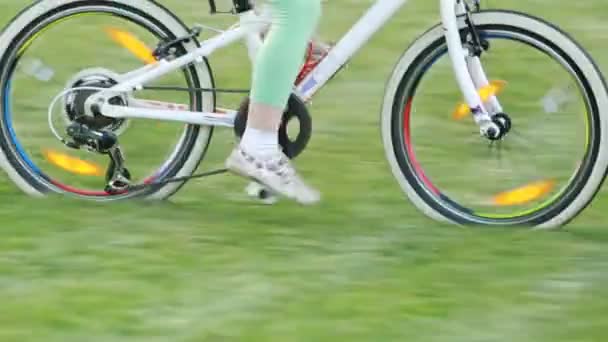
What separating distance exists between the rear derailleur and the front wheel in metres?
1.16

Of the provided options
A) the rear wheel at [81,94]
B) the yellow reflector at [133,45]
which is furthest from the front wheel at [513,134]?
the yellow reflector at [133,45]

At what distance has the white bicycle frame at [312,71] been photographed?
5770mm

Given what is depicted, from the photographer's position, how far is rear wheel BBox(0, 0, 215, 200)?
6.13 meters

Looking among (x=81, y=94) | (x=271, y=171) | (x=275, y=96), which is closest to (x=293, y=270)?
(x=271, y=171)

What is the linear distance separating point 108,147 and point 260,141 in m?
0.72

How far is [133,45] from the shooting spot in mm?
6199

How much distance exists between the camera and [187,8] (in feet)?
30.5

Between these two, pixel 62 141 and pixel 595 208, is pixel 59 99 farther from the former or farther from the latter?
pixel 595 208

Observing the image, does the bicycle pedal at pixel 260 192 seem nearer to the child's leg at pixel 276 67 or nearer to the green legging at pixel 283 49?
the child's leg at pixel 276 67

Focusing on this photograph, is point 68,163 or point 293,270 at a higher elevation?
point 68,163

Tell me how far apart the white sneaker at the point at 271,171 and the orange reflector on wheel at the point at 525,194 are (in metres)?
0.84

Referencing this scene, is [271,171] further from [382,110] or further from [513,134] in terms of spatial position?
[513,134]

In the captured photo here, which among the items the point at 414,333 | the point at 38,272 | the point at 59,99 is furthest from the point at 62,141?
the point at 414,333

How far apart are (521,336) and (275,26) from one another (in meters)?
1.65
